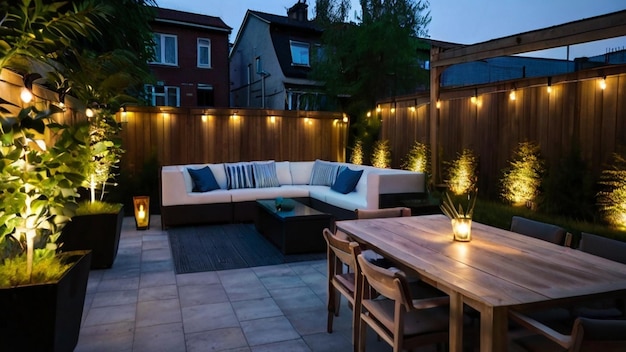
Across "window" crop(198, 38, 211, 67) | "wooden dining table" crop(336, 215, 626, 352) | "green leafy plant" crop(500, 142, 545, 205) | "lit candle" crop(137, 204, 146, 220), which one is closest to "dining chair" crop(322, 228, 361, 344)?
"wooden dining table" crop(336, 215, 626, 352)

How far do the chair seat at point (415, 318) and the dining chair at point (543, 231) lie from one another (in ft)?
2.81


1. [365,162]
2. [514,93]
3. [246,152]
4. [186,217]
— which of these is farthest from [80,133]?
[365,162]

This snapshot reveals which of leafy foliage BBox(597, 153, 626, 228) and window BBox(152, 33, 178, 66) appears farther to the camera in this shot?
window BBox(152, 33, 178, 66)

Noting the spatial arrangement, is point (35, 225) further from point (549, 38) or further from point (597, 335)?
point (549, 38)

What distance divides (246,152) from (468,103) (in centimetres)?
438

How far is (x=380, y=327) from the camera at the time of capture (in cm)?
213

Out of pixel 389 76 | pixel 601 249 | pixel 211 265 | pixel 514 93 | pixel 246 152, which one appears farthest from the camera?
pixel 389 76

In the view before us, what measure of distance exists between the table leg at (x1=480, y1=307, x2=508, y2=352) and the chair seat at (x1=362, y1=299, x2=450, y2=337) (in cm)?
43

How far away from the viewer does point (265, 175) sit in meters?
7.44

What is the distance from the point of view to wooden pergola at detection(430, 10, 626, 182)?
401cm

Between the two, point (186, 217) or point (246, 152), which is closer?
point (186, 217)

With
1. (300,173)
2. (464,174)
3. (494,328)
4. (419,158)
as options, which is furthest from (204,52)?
(494,328)

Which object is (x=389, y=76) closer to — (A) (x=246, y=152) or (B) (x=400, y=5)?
(B) (x=400, y=5)

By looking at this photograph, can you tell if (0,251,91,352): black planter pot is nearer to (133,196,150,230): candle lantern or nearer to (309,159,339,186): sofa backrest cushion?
(133,196,150,230): candle lantern
